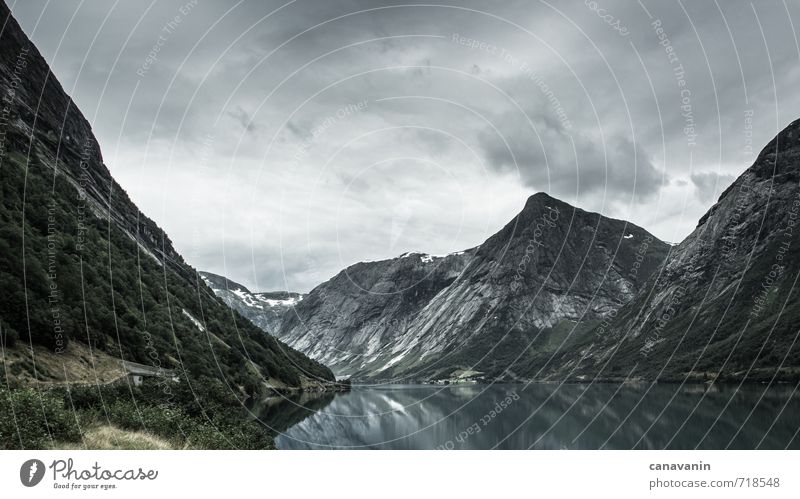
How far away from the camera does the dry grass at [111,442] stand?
907 inches

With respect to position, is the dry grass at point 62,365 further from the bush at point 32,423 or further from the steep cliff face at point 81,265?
the bush at point 32,423

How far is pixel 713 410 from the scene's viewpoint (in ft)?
293

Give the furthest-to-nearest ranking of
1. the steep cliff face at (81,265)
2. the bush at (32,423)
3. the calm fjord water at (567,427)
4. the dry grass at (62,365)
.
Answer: the steep cliff face at (81,265) < the calm fjord water at (567,427) < the dry grass at (62,365) < the bush at (32,423)

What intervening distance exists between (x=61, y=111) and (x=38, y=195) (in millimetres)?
80052

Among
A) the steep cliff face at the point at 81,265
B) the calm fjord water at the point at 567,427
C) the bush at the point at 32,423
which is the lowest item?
the calm fjord water at the point at 567,427

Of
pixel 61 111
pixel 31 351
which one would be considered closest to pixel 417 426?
pixel 31 351

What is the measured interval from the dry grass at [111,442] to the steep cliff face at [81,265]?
2840cm

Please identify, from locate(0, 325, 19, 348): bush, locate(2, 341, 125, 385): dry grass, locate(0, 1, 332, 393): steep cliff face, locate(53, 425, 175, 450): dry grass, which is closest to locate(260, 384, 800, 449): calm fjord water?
locate(2, 341, 125, 385): dry grass

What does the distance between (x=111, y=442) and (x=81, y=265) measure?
66.8m

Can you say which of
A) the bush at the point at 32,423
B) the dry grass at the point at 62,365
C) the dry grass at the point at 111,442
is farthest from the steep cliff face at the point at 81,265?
the bush at the point at 32,423

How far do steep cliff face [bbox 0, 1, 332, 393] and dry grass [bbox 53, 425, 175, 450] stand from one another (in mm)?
28404

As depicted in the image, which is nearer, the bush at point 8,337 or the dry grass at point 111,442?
the dry grass at point 111,442
